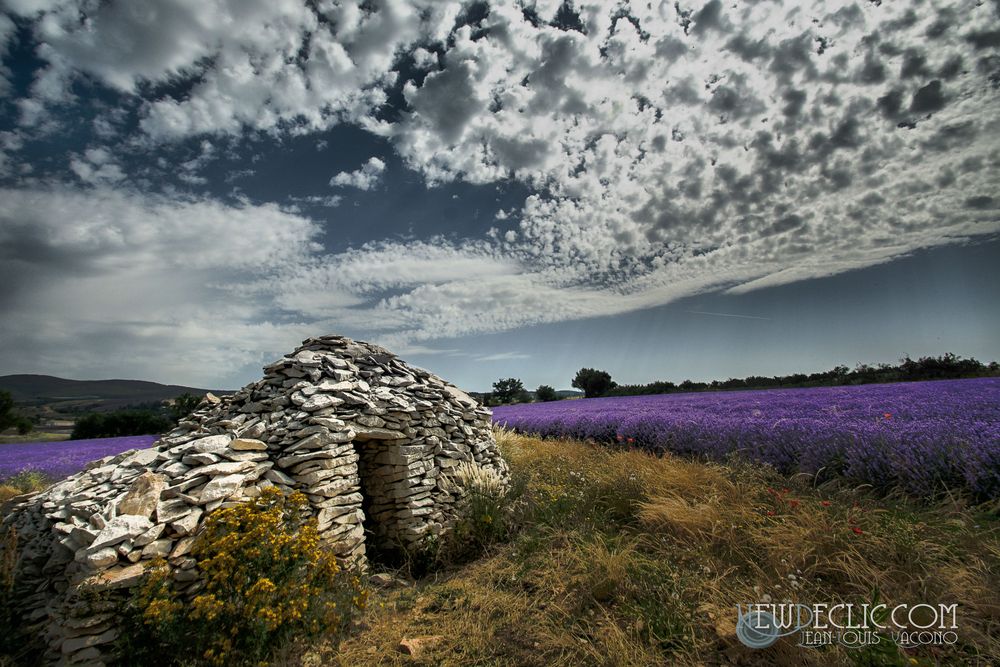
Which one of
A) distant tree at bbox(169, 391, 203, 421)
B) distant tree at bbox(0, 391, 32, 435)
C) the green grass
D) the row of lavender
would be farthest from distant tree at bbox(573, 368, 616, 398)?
distant tree at bbox(0, 391, 32, 435)

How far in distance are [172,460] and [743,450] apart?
24.7 feet

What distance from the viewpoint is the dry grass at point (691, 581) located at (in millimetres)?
2938

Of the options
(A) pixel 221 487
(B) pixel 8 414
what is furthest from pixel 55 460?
(B) pixel 8 414

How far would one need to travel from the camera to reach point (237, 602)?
282 cm

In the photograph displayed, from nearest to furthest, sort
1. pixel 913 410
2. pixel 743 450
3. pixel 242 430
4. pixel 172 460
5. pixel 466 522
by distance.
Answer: pixel 172 460
pixel 242 430
pixel 466 522
pixel 743 450
pixel 913 410

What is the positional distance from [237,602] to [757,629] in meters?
3.76

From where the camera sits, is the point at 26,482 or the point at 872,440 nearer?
the point at 872,440

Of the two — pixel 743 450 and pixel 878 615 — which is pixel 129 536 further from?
pixel 743 450

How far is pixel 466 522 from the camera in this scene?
540cm

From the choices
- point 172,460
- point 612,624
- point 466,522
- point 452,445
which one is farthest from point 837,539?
point 172,460

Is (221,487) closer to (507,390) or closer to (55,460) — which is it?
(55,460)

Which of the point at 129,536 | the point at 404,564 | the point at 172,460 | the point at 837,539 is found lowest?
the point at 404,564

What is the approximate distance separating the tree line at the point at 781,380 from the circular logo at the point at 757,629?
1975cm

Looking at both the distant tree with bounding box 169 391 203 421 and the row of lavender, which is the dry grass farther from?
the distant tree with bounding box 169 391 203 421
